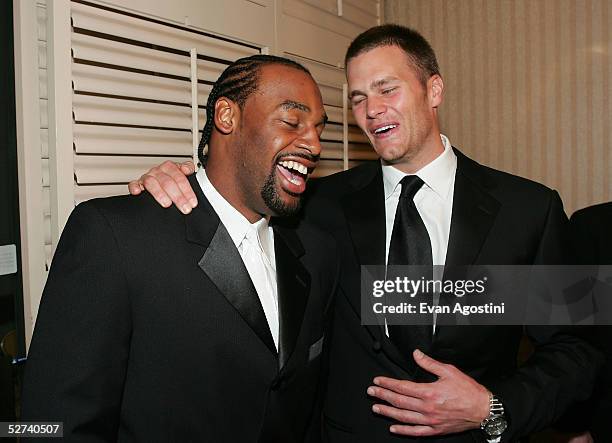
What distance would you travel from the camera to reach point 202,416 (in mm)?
1269

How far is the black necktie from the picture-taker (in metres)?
1.61

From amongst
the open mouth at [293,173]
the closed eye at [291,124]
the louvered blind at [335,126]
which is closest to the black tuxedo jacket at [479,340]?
the open mouth at [293,173]

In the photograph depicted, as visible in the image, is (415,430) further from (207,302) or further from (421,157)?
(421,157)

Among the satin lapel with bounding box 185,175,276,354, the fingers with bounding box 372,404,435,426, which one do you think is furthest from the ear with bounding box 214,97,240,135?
the fingers with bounding box 372,404,435,426

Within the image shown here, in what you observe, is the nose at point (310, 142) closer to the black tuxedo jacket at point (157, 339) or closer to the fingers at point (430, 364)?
the black tuxedo jacket at point (157, 339)

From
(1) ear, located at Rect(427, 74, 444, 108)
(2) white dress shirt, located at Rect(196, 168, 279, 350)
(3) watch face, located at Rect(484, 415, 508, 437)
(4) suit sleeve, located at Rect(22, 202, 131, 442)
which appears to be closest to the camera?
(4) suit sleeve, located at Rect(22, 202, 131, 442)

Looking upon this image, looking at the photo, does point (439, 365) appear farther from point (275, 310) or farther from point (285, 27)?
point (285, 27)

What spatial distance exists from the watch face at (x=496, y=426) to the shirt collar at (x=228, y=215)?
78cm

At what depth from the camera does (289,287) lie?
145cm

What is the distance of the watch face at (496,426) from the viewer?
1.52 metres

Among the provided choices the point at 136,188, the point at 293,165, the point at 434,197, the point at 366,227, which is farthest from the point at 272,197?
the point at 434,197

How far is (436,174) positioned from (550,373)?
62 centimetres

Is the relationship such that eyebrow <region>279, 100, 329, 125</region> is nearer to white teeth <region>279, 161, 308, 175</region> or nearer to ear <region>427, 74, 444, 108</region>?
white teeth <region>279, 161, 308, 175</region>

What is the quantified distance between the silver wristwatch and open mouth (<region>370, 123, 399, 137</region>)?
30.5 inches
